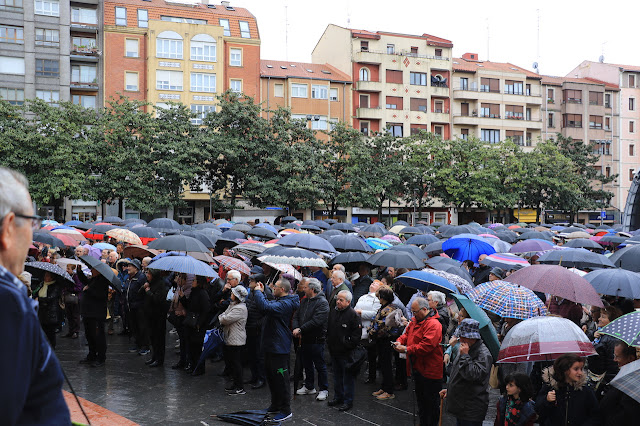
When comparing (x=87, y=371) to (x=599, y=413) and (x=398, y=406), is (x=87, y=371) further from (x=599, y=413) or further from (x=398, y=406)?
(x=599, y=413)

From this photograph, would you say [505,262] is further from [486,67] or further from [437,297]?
[486,67]

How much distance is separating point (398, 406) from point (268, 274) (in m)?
3.09

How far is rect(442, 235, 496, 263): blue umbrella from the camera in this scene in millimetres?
14547

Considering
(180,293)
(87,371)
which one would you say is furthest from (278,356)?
(87,371)

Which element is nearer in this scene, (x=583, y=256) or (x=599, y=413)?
(x=599, y=413)

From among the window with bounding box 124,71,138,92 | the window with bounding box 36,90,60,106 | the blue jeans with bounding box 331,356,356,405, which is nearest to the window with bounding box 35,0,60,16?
the window with bounding box 36,90,60,106

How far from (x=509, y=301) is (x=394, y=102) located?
53.8 meters

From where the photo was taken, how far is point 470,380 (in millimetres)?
6488

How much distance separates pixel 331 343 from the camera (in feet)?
29.3

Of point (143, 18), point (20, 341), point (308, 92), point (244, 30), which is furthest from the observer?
point (308, 92)

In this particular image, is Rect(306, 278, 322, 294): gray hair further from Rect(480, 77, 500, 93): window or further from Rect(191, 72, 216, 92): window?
Rect(480, 77, 500, 93): window

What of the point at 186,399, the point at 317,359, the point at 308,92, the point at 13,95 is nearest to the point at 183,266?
the point at 186,399

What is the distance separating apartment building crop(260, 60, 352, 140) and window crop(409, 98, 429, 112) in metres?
6.71

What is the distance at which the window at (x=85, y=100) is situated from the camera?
50125mm
